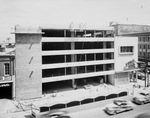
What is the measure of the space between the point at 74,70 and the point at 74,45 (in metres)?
5.86

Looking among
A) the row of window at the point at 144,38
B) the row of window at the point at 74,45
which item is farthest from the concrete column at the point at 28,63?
the row of window at the point at 144,38

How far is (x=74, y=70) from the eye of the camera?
39250mm

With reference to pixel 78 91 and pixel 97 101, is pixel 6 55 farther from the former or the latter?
pixel 97 101

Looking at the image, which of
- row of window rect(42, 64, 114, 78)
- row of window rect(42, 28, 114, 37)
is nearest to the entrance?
row of window rect(42, 64, 114, 78)

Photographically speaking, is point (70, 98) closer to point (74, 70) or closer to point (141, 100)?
point (74, 70)

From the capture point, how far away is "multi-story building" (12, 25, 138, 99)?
3250 centimetres

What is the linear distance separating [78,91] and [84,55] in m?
9.04

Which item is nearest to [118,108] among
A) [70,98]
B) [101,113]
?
[101,113]

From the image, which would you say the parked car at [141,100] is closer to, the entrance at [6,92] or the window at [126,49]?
the window at [126,49]

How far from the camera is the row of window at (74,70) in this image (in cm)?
3853

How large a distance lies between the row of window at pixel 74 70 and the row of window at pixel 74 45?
4876 mm

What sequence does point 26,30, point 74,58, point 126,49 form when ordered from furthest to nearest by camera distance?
1. point 126,49
2. point 74,58
3. point 26,30

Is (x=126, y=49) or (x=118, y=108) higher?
(x=126, y=49)

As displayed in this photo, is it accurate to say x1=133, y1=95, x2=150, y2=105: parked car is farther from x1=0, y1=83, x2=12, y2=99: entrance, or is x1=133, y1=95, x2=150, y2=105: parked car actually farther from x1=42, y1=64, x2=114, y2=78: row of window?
x1=0, y1=83, x2=12, y2=99: entrance
